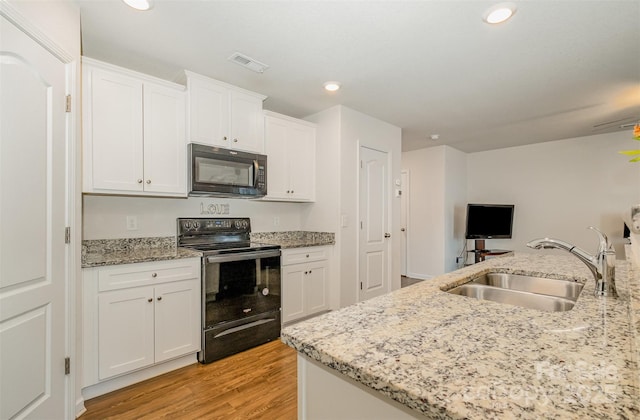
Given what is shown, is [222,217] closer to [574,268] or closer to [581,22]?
[574,268]

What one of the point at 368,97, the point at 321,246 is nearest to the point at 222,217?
the point at 321,246

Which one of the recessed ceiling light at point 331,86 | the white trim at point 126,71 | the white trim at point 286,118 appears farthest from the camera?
the white trim at point 286,118

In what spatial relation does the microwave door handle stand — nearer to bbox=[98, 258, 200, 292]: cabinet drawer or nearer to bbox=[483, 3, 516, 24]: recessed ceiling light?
bbox=[98, 258, 200, 292]: cabinet drawer

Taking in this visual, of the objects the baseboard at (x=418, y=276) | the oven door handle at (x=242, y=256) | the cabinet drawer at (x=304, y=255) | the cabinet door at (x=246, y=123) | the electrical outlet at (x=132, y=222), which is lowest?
the baseboard at (x=418, y=276)

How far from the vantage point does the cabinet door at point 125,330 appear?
76.7 inches

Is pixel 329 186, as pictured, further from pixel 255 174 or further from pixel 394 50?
pixel 394 50

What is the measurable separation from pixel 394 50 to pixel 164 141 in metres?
1.94

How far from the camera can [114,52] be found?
2.24 meters

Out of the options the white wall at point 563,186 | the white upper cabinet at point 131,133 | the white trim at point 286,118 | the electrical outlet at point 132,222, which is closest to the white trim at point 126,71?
the white upper cabinet at point 131,133

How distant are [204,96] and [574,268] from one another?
9.84ft

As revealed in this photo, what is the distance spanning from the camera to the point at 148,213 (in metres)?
2.66

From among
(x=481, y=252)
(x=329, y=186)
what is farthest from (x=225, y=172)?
(x=481, y=252)

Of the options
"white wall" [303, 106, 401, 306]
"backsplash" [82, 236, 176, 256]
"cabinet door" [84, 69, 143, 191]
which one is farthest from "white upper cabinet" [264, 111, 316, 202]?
"cabinet door" [84, 69, 143, 191]

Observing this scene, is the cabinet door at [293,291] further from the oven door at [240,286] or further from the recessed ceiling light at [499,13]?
the recessed ceiling light at [499,13]
